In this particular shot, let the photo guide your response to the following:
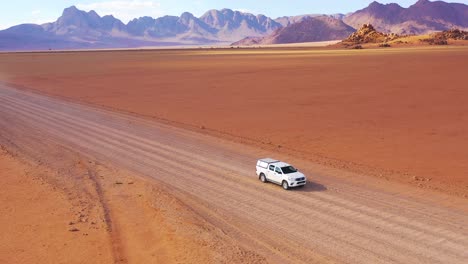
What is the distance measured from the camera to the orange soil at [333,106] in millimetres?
29062

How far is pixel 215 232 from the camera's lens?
18.9 meters

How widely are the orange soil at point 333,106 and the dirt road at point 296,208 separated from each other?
3534mm

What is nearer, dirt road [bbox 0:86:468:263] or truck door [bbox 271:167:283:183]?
dirt road [bbox 0:86:468:263]

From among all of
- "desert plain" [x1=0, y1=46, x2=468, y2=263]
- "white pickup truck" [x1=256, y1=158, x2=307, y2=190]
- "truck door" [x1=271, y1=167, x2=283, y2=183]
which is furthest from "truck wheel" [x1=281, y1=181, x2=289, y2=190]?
"desert plain" [x1=0, y1=46, x2=468, y2=263]

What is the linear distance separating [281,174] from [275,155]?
6579 millimetres

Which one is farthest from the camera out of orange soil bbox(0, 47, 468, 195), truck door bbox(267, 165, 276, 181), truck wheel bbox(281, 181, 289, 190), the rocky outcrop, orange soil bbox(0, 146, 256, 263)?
the rocky outcrop

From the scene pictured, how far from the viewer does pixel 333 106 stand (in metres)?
45.8

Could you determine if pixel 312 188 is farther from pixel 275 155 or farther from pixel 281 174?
pixel 275 155

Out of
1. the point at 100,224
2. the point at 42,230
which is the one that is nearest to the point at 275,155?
the point at 100,224

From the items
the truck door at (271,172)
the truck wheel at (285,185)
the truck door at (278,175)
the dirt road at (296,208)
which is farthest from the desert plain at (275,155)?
the truck door at (271,172)

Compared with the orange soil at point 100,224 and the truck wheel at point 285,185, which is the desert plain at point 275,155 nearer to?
the orange soil at point 100,224

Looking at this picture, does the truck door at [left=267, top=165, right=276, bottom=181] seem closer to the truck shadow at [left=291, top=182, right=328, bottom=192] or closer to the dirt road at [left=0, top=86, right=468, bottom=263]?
the dirt road at [left=0, top=86, right=468, bottom=263]

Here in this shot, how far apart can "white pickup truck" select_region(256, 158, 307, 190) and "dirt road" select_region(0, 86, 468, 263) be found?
0.42 meters

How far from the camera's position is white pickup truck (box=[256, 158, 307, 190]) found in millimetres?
23281
